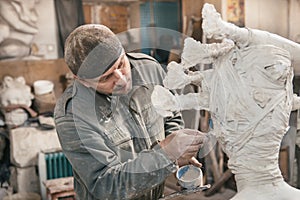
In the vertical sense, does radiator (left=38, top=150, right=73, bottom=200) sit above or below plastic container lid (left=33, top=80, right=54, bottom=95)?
below

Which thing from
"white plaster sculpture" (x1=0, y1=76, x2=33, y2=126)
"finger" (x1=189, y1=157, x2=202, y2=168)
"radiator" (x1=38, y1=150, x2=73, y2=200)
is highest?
"finger" (x1=189, y1=157, x2=202, y2=168)

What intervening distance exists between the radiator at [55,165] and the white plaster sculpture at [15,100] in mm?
449

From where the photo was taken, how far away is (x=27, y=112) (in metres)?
3.46

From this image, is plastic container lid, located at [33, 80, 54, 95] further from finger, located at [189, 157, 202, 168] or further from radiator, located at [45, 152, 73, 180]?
finger, located at [189, 157, 202, 168]

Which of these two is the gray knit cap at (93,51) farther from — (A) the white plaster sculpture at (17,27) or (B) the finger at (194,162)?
(A) the white plaster sculpture at (17,27)

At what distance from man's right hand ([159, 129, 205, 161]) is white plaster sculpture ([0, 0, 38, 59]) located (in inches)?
115

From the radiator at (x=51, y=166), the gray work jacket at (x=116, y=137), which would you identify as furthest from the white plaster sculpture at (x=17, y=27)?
the gray work jacket at (x=116, y=137)

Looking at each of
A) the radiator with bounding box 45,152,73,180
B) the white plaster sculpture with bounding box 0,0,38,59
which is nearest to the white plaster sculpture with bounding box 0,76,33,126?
the white plaster sculpture with bounding box 0,0,38,59

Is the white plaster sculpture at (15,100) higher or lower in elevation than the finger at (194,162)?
lower

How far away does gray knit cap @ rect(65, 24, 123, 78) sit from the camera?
1.11 meters

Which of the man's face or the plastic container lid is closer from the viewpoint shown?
the man's face

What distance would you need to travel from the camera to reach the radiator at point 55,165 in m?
3.24

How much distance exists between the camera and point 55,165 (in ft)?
10.6

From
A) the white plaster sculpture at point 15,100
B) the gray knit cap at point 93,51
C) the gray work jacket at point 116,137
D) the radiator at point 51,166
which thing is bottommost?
the radiator at point 51,166
